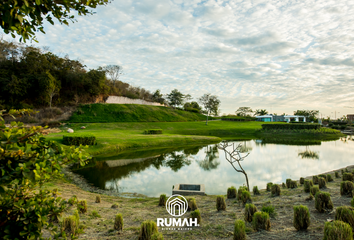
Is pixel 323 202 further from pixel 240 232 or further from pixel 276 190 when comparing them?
pixel 240 232

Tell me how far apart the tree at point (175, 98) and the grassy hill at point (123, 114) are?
21.8 m

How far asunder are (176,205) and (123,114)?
166 feet

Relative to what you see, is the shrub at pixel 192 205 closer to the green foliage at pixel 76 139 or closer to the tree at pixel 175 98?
the green foliage at pixel 76 139

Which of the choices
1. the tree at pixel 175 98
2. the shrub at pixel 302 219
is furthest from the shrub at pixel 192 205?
the tree at pixel 175 98

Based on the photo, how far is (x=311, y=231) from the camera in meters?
3.73

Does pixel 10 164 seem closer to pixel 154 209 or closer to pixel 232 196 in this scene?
pixel 154 209

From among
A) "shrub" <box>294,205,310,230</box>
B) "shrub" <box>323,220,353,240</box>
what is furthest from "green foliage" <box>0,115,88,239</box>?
"shrub" <box>294,205,310,230</box>

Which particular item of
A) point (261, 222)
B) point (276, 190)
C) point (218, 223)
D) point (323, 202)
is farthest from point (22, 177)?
point (276, 190)

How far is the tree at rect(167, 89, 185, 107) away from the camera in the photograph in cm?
9012

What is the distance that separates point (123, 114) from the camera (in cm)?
5459

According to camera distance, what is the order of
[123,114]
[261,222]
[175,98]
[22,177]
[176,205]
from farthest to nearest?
[175,98]
[123,114]
[176,205]
[261,222]
[22,177]

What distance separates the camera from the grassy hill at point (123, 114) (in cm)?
4833

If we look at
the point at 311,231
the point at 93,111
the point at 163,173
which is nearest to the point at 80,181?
the point at 163,173

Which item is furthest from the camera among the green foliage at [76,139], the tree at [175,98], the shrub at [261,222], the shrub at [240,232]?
the tree at [175,98]
